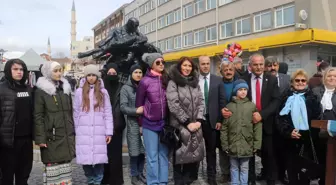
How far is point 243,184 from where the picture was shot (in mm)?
4746

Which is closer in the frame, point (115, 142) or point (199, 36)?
point (115, 142)

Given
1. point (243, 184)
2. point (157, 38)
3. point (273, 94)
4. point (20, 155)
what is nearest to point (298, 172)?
point (243, 184)

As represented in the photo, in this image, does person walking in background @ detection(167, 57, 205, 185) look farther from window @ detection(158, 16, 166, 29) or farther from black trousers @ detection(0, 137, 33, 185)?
window @ detection(158, 16, 166, 29)

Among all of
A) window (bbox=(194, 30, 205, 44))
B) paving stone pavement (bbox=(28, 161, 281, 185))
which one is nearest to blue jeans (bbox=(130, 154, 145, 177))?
paving stone pavement (bbox=(28, 161, 281, 185))

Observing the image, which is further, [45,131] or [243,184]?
[243,184]

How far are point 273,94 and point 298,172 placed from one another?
1184 mm

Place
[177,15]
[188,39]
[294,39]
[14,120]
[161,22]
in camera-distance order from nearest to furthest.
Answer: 1. [14,120]
2. [294,39]
3. [188,39]
4. [177,15]
5. [161,22]

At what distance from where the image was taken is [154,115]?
451cm

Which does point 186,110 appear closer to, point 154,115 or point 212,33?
point 154,115

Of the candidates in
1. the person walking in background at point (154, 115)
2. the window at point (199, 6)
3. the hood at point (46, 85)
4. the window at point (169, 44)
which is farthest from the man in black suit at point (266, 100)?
the window at point (169, 44)

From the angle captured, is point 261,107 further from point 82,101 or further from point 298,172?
point 82,101

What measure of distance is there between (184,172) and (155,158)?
598 mm

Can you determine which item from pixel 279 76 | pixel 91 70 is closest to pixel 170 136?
pixel 91 70

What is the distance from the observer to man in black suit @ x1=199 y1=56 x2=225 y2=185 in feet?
16.2
